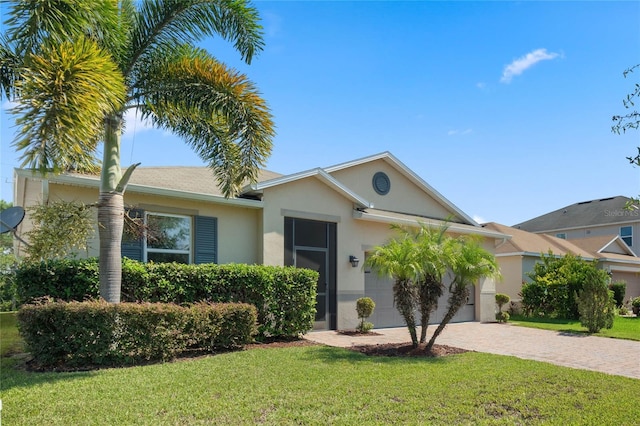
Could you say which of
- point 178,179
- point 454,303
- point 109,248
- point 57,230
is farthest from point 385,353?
A: point 178,179

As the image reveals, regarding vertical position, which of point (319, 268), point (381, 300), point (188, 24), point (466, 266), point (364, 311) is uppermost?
point (188, 24)

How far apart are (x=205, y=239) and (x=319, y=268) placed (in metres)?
3.98

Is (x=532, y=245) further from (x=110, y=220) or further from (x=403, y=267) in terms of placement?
(x=110, y=220)

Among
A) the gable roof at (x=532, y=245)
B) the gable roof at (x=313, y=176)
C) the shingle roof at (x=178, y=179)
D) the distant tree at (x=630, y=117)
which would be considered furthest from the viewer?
the gable roof at (x=532, y=245)

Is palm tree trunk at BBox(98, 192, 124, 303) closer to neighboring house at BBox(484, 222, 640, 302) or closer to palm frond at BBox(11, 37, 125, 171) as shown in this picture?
palm frond at BBox(11, 37, 125, 171)

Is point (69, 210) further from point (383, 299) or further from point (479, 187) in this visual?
point (479, 187)

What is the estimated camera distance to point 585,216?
128ft

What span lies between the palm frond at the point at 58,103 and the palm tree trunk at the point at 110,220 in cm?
231

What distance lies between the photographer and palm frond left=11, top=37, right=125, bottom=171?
20.0ft

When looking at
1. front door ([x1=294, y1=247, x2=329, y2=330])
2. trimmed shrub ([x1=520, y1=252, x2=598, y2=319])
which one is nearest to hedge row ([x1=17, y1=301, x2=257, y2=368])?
front door ([x1=294, y1=247, x2=329, y2=330])

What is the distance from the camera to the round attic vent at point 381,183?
18.6 metres

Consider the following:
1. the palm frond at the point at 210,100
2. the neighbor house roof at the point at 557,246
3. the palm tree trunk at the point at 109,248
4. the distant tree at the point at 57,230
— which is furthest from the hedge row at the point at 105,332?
the neighbor house roof at the point at 557,246

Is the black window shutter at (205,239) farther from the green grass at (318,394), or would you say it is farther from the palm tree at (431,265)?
the palm tree at (431,265)

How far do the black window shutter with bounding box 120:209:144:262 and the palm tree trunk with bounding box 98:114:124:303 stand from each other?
1995 millimetres
